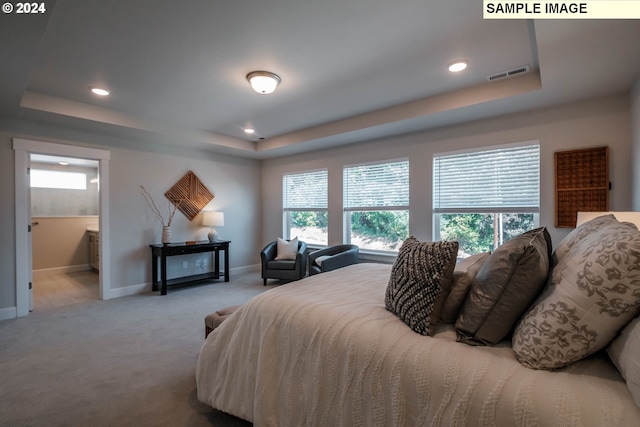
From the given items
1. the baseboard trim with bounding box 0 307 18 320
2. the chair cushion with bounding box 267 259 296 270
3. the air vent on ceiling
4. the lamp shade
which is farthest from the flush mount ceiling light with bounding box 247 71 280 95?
the baseboard trim with bounding box 0 307 18 320

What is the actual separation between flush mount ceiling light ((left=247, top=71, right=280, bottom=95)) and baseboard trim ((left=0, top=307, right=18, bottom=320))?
403cm

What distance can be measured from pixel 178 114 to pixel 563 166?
4.73 metres

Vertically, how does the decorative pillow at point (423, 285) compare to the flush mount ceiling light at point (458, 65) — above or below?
below

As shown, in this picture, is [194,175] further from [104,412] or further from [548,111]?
[548,111]

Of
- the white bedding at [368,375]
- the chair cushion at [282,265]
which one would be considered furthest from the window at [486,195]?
the white bedding at [368,375]

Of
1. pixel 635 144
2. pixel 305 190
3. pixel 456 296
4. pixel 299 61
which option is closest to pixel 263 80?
pixel 299 61

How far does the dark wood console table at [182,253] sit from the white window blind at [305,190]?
5.07ft

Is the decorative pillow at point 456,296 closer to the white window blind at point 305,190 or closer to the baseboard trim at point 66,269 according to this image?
the white window blind at point 305,190

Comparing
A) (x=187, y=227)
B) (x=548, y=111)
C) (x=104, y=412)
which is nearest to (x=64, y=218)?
(x=187, y=227)

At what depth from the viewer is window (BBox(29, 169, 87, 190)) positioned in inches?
248

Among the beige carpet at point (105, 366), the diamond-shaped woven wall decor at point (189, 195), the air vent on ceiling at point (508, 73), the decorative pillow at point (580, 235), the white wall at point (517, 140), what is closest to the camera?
the decorative pillow at point (580, 235)

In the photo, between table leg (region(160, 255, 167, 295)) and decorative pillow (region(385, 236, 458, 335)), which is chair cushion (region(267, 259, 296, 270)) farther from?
decorative pillow (region(385, 236, 458, 335))

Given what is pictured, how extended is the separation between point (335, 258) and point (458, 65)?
9.10 ft

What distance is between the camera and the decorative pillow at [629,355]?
0.82 meters
